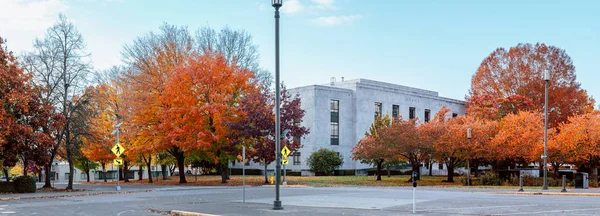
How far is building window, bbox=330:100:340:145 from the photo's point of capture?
6775cm

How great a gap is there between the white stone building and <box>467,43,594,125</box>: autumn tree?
10979 mm

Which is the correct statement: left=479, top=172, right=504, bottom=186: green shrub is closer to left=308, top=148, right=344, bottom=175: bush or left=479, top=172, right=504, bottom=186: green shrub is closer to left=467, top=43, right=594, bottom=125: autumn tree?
left=467, top=43, right=594, bottom=125: autumn tree

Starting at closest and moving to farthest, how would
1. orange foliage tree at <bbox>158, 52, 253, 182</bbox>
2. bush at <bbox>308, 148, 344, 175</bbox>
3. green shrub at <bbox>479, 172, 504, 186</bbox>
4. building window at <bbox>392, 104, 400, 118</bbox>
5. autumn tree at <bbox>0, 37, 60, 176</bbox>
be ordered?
autumn tree at <bbox>0, 37, 60, 176</bbox> < orange foliage tree at <bbox>158, 52, 253, 182</bbox> < green shrub at <bbox>479, 172, 504, 186</bbox> < bush at <bbox>308, 148, 344, 175</bbox> < building window at <bbox>392, 104, 400, 118</bbox>

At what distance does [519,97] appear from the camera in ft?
192

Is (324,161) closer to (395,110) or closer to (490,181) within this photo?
(395,110)

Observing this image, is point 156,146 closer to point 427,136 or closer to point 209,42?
point 209,42

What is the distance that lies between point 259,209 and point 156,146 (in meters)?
26.7

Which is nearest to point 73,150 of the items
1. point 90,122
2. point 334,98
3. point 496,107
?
point 90,122

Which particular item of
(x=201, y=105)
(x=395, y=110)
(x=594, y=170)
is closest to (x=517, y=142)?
(x=594, y=170)

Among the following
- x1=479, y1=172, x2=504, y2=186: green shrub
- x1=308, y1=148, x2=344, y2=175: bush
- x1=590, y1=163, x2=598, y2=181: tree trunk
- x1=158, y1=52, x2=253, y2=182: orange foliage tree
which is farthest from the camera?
x1=308, y1=148, x2=344, y2=175: bush

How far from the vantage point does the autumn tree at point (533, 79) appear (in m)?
62.2

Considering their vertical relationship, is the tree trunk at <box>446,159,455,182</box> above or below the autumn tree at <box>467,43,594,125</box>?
below

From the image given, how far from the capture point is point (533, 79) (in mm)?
63469

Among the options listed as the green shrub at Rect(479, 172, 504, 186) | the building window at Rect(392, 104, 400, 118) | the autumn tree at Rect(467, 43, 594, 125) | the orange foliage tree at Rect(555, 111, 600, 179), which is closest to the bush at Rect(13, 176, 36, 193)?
the green shrub at Rect(479, 172, 504, 186)
